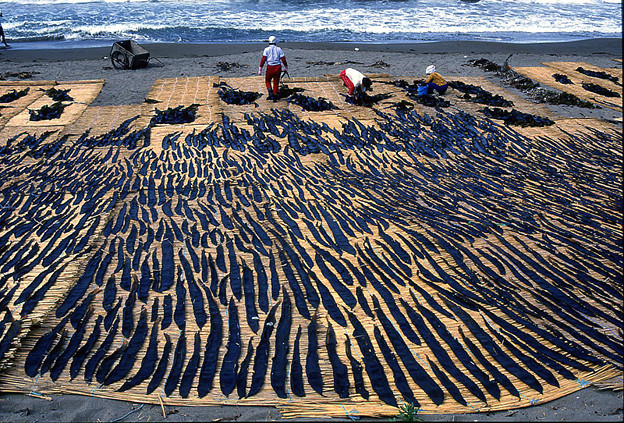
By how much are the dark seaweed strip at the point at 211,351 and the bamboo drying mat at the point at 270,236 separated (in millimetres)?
51

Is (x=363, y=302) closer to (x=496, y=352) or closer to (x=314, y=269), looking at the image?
(x=314, y=269)

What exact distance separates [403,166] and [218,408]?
4.63 meters

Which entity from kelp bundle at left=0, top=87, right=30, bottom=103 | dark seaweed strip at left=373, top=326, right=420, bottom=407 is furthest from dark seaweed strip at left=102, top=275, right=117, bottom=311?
kelp bundle at left=0, top=87, right=30, bottom=103

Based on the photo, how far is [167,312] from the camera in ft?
12.4

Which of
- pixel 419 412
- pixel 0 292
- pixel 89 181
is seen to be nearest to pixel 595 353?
pixel 419 412

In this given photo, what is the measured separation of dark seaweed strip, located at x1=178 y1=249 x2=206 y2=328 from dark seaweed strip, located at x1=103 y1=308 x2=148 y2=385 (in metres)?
0.41

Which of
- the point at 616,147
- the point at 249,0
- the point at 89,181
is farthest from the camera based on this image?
the point at 249,0

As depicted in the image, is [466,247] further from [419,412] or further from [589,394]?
[419,412]

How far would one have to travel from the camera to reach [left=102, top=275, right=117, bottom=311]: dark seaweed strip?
12.6 feet

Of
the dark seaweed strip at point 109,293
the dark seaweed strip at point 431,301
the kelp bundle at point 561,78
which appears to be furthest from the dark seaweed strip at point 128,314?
the kelp bundle at point 561,78

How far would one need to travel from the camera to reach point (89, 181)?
20.1ft

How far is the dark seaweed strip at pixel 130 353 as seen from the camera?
319 centimetres

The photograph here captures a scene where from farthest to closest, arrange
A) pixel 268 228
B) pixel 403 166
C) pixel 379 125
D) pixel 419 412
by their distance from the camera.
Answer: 1. pixel 379 125
2. pixel 403 166
3. pixel 268 228
4. pixel 419 412

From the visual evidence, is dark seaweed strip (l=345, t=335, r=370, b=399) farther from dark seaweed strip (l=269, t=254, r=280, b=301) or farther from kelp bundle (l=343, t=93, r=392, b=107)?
kelp bundle (l=343, t=93, r=392, b=107)
